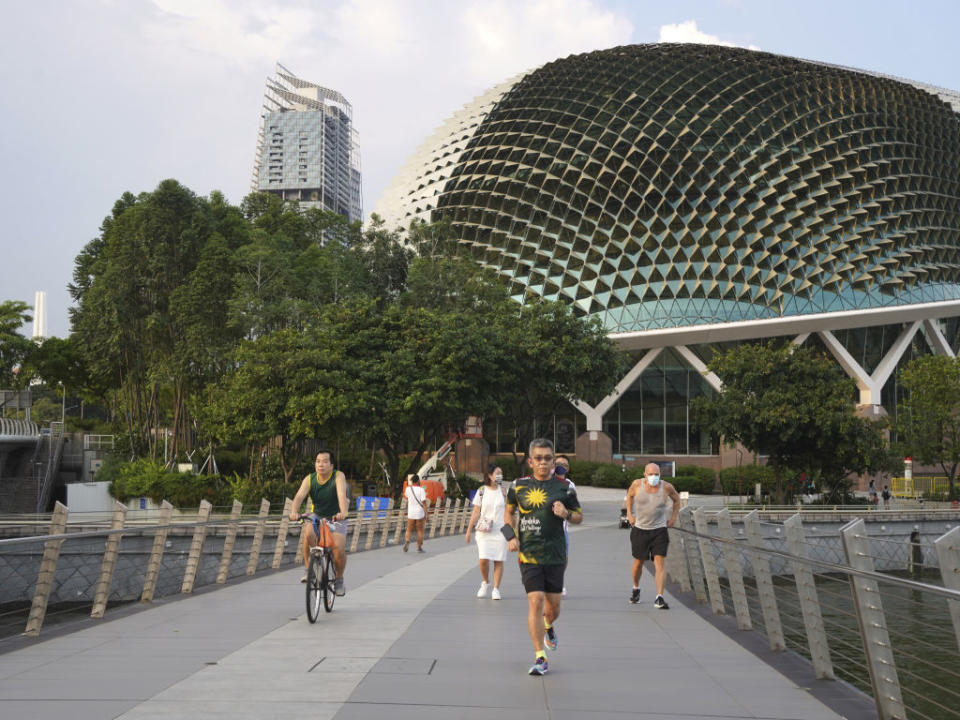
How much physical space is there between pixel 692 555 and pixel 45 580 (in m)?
8.56

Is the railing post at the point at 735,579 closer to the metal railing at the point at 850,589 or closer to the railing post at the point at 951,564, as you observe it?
the metal railing at the point at 850,589

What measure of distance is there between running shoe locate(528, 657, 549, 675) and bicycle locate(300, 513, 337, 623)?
136 inches

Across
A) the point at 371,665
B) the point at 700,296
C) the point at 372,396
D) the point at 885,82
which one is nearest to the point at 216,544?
the point at 372,396

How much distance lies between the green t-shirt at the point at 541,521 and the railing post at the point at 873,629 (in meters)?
2.49

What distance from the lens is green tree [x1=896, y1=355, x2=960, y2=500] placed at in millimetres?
51500

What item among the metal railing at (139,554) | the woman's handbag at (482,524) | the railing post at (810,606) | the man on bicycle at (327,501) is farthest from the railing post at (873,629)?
the metal railing at (139,554)

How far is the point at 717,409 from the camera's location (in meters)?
46.0

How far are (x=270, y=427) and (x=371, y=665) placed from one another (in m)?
30.0

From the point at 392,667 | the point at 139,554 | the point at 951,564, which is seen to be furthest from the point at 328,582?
the point at 139,554

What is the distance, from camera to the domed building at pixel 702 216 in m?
66.1

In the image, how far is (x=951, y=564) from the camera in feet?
17.6

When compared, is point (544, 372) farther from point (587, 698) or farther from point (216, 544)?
point (587, 698)

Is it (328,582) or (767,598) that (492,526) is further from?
(767,598)

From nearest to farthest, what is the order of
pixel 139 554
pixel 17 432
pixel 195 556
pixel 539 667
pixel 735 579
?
pixel 539 667 < pixel 735 579 < pixel 195 556 < pixel 139 554 < pixel 17 432
